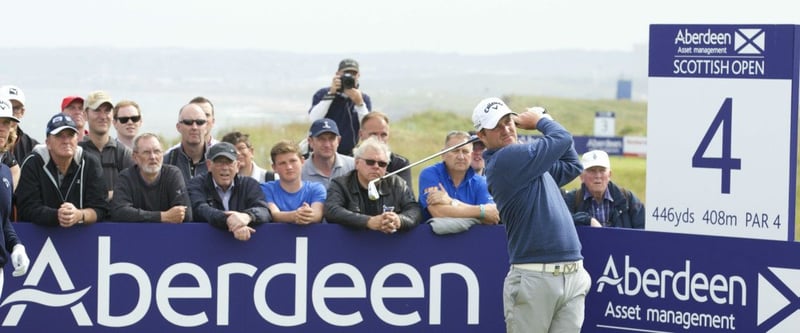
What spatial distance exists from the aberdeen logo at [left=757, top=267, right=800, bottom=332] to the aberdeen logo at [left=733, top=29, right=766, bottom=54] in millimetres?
1470

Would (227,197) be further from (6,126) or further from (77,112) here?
(77,112)

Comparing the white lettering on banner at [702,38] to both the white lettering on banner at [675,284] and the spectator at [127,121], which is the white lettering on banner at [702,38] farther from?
the spectator at [127,121]

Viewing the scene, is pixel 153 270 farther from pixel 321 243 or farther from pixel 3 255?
pixel 3 255

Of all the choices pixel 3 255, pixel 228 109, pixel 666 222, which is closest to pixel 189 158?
pixel 3 255

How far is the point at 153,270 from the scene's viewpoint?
9.76 metres

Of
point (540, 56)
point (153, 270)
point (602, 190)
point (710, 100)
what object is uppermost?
point (540, 56)

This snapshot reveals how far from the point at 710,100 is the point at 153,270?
13.5ft

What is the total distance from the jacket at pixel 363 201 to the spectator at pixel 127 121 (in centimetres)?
224

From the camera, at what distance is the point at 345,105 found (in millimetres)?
13133

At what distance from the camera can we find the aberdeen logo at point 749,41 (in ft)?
29.9

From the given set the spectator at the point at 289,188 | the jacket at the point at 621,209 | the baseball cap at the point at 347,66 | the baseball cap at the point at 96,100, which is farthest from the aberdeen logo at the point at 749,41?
the baseball cap at the point at 96,100

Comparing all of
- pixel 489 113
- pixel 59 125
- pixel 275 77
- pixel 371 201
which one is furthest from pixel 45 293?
pixel 275 77

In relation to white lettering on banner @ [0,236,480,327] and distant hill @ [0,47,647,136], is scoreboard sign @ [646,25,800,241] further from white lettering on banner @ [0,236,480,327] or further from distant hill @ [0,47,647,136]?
distant hill @ [0,47,647,136]

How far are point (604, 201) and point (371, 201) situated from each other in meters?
1.76
